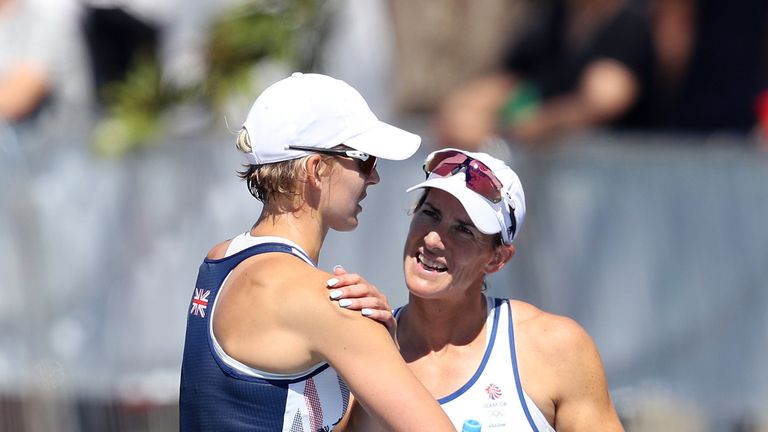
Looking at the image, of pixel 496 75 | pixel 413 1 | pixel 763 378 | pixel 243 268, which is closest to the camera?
pixel 243 268

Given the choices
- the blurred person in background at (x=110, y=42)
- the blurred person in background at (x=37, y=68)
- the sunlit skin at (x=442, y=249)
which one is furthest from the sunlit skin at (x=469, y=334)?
the blurred person in background at (x=110, y=42)

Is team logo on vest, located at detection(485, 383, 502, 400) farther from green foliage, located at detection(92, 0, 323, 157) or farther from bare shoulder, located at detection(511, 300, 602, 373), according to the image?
green foliage, located at detection(92, 0, 323, 157)

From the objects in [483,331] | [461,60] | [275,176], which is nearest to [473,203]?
[483,331]

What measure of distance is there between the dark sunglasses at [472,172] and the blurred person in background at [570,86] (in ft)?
8.50

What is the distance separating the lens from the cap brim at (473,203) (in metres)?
3.60

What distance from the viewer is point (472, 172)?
3660mm

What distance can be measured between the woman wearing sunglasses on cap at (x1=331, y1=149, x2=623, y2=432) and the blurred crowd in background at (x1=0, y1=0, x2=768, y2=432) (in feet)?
7.59

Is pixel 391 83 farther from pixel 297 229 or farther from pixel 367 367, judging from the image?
pixel 367 367

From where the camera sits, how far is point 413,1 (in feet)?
25.5

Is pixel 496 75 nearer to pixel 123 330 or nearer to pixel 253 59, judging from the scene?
pixel 253 59

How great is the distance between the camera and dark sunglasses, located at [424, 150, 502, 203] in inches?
143

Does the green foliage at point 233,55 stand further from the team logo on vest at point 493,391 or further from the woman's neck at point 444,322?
the team logo on vest at point 493,391

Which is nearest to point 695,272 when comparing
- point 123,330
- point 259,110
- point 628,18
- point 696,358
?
point 696,358

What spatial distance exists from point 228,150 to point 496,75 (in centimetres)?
150
